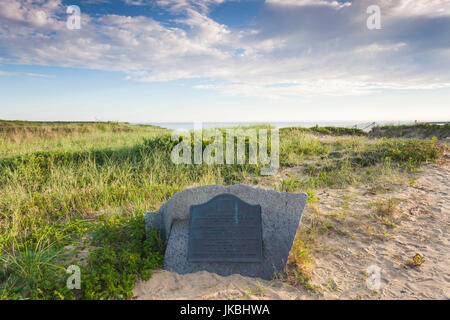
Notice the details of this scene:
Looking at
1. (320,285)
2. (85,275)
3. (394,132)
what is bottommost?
(320,285)

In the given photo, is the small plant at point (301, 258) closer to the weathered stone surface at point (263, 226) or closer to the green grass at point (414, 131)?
the weathered stone surface at point (263, 226)

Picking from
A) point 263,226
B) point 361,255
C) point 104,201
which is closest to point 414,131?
point 361,255

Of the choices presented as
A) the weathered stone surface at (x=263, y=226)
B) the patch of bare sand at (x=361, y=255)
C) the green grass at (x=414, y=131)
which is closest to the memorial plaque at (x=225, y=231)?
the weathered stone surface at (x=263, y=226)

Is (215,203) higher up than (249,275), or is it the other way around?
(215,203)

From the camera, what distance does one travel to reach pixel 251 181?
787cm

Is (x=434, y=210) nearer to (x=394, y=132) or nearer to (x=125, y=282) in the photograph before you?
(x=125, y=282)

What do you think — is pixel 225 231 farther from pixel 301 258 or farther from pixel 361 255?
pixel 361 255

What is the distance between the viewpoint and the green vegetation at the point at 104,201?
328 centimetres

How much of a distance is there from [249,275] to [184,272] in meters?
0.85

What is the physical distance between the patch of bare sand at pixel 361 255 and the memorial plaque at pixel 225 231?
278 mm

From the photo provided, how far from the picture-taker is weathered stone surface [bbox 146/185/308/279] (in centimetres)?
371

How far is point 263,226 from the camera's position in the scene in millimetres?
3951

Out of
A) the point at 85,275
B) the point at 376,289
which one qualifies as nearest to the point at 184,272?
the point at 85,275

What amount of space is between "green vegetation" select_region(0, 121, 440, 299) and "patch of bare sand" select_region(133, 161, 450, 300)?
0.32m
